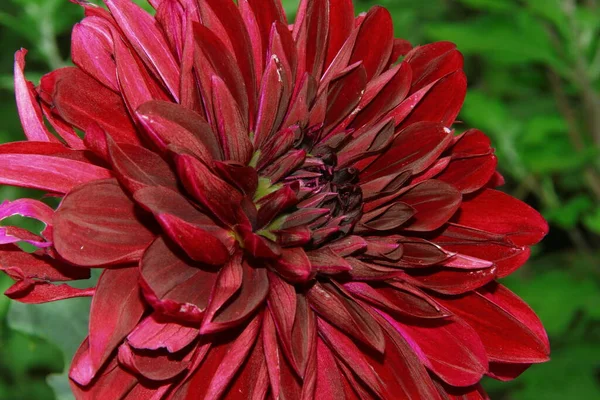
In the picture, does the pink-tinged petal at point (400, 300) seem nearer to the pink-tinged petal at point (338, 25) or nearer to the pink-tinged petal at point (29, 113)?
the pink-tinged petal at point (338, 25)

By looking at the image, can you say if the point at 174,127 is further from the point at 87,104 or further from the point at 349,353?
the point at 349,353

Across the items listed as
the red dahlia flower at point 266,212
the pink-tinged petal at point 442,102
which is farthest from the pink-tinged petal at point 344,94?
the pink-tinged petal at point 442,102

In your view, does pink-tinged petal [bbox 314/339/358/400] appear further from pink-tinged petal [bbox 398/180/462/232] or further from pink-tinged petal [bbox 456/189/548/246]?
pink-tinged petal [bbox 456/189/548/246]

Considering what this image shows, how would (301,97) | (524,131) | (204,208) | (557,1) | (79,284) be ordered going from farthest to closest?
1. (524,131)
2. (557,1)
3. (79,284)
4. (301,97)
5. (204,208)

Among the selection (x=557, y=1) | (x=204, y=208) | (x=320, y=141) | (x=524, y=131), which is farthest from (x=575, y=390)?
(x=204, y=208)

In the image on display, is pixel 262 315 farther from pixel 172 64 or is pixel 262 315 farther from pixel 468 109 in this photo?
pixel 468 109

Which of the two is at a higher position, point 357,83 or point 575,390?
point 357,83

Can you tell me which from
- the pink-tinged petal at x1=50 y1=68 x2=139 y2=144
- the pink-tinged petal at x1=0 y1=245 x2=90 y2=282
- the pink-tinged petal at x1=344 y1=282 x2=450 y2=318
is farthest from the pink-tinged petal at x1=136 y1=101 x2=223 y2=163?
the pink-tinged petal at x1=344 y1=282 x2=450 y2=318
